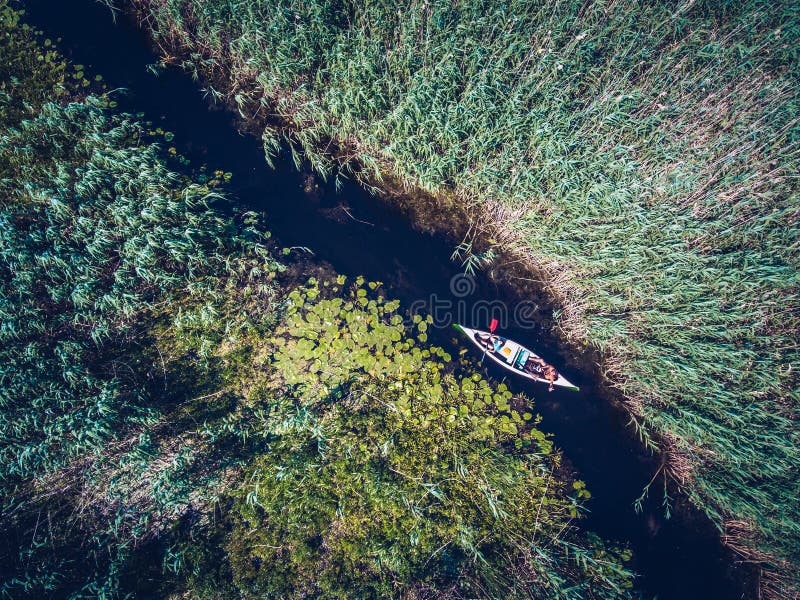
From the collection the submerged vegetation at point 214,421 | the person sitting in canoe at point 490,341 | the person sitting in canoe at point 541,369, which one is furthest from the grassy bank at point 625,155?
the submerged vegetation at point 214,421

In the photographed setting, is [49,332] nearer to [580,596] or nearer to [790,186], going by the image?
[580,596]

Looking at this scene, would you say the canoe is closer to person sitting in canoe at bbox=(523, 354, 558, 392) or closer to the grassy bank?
person sitting in canoe at bbox=(523, 354, 558, 392)

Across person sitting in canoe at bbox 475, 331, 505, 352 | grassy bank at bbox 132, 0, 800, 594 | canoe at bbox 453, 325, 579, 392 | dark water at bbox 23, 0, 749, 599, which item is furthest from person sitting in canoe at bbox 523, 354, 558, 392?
grassy bank at bbox 132, 0, 800, 594

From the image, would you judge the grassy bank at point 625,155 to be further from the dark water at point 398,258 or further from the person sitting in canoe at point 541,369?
the person sitting in canoe at point 541,369

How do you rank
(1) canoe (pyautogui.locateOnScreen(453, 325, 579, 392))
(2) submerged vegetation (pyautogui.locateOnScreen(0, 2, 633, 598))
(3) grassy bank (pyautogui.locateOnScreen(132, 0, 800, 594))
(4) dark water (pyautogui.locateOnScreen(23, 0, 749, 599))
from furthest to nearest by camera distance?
(1) canoe (pyautogui.locateOnScreen(453, 325, 579, 392)), (4) dark water (pyautogui.locateOnScreen(23, 0, 749, 599)), (3) grassy bank (pyautogui.locateOnScreen(132, 0, 800, 594)), (2) submerged vegetation (pyautogui.locateOnScreen(0, 2, 633, 598))

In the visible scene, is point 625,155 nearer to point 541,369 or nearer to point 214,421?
point 541,369

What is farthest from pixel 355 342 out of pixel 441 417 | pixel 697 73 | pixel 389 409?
pixel 697 73
